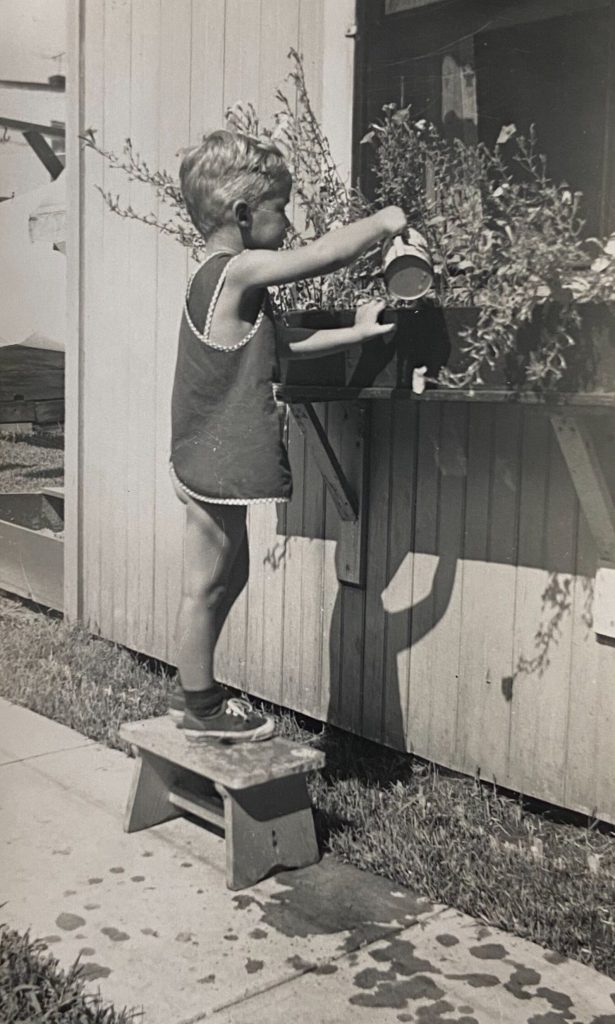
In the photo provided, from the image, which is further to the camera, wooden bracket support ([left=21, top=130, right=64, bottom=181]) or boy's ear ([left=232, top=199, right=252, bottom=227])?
wooden bracket support ([left=21, top=130, right=64, bottom=181])

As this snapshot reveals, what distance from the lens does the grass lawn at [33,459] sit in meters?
7.83

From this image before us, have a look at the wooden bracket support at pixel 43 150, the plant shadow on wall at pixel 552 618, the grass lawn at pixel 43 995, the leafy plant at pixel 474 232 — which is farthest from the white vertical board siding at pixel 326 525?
the wooden bracket support at pixel 43 150

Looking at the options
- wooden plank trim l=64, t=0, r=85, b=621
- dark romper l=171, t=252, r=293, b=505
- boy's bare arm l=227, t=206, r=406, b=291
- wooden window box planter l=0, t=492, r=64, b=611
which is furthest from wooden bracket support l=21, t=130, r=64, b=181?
boy's bare arm l=227, t=206, r=406, b=291

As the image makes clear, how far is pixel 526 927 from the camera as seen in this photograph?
2.78 meters

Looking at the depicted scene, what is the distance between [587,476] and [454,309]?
1.84 ft

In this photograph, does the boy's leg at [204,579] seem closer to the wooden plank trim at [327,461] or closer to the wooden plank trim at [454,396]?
the wooden plank trim at [454,396]

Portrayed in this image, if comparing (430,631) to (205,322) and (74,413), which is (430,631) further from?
(74,413)

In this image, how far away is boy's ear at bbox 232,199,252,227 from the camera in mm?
2971

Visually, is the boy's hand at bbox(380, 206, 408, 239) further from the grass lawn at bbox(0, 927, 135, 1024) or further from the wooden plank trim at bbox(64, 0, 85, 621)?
the wooden plank trim at bbox(64, 0, 85, 621)

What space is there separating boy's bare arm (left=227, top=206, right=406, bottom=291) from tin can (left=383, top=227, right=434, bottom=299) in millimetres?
88

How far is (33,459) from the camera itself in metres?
7.99

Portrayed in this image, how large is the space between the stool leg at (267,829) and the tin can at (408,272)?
4.51 feet

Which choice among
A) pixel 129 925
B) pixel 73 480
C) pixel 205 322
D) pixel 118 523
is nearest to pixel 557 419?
pixel 205 322

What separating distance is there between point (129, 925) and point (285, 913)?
1.32ft
